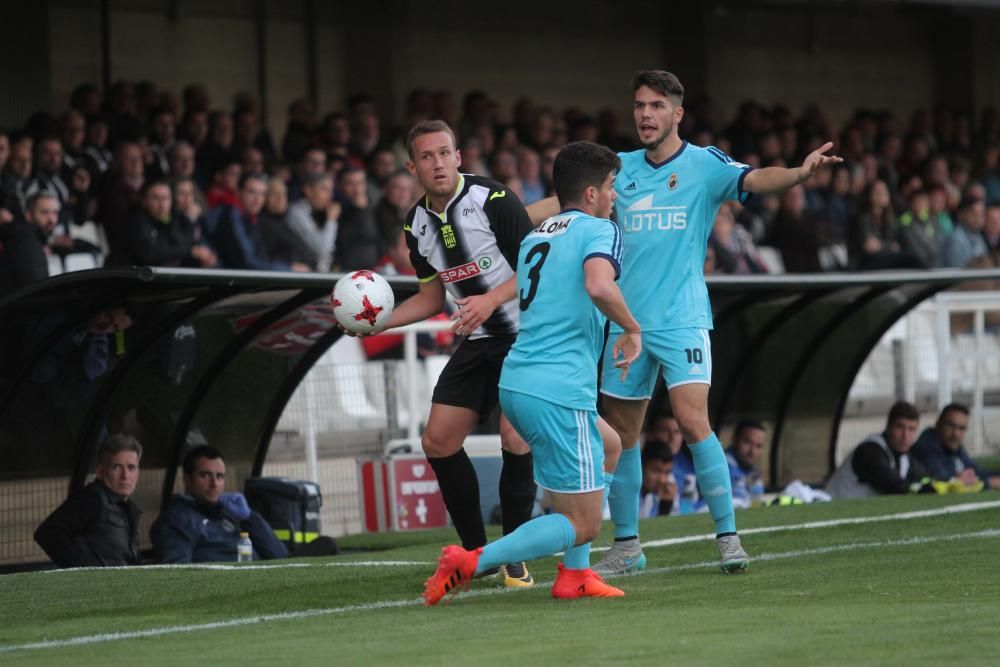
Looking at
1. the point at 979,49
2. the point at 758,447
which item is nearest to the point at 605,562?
the point at 758,447

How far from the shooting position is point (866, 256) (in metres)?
19.0

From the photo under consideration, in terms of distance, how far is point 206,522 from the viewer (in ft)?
34.2

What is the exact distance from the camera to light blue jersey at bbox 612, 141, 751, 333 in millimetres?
7777

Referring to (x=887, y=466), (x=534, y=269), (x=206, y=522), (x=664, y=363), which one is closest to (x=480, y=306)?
(x=534, y=269)

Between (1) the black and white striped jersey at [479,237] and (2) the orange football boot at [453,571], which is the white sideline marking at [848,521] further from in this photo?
(2) the orange football boot at [453,571]

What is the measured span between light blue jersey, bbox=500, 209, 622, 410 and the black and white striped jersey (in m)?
0.67

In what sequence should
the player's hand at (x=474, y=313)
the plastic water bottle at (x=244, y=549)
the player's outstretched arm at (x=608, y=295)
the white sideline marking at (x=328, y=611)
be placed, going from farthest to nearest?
the plastic water bottle at (x=244, y=549) → the player's hand at (x=474, y=313) → the player's outstretched arm at (x=608, y=295) → the white sideline marking at (x=328, y=611)

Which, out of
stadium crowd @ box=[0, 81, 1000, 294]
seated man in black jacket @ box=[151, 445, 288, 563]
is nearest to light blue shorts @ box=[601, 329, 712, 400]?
seated man in black jacket @ box=[151, 445, 288, 563]

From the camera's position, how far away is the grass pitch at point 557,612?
5.31m

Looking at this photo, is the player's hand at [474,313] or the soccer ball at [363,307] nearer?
the player's hand at [474,313]

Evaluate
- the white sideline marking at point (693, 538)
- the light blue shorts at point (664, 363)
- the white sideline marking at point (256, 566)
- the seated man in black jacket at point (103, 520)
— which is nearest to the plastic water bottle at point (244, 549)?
the seated man in black jacket at point (103, 520)

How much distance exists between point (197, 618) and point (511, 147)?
37.2 feet

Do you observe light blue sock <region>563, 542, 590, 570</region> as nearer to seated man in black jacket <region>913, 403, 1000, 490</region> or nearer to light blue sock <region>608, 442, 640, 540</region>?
A: light blue sock <region>608, 442, 640, 540</region>

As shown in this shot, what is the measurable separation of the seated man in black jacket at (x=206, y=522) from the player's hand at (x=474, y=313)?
3854mm
